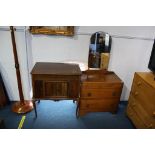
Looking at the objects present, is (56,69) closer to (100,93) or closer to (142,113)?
(100,93)

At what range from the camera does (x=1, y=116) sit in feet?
6.76

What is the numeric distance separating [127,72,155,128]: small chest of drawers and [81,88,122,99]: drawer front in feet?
0.79

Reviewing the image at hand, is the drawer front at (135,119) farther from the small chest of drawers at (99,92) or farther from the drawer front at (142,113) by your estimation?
the small chest of drawers at (99,92)

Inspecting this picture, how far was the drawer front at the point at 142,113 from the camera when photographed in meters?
1.62

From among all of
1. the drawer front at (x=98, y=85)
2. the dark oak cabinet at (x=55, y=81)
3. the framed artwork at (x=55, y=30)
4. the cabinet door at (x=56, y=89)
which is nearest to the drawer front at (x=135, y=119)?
the drawer front at (x=98, y=85)

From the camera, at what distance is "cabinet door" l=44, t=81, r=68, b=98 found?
1756mm

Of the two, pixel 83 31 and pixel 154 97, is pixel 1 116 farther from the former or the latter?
pixel 154 97

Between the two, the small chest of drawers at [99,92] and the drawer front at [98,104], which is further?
the drawer front at [98,104]

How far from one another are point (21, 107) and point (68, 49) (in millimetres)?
1090

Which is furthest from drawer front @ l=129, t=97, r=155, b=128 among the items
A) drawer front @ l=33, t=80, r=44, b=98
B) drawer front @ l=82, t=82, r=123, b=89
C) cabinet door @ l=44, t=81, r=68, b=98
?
drawer front @ l=33, t=80, r=44, b=98

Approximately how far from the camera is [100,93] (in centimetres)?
198

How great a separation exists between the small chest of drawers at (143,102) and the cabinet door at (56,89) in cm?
92

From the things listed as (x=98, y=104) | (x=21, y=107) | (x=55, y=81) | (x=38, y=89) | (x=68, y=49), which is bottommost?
(x=21, y=107)

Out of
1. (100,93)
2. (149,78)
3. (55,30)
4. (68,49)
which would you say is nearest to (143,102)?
(149,78)
